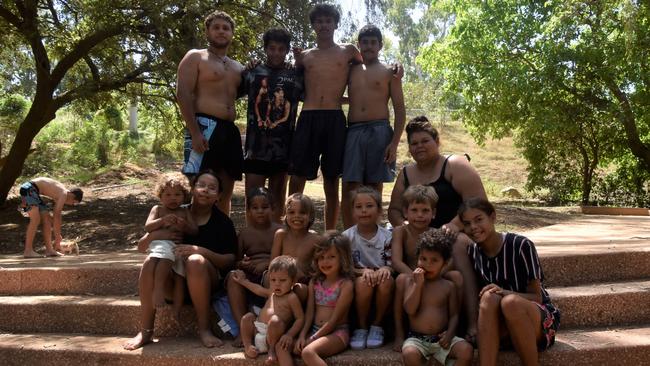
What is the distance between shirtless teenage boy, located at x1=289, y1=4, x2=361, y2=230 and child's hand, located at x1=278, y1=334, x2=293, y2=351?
150cm

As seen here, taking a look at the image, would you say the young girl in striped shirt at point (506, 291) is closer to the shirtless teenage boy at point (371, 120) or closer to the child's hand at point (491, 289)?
the child's hand at point (491, 289)

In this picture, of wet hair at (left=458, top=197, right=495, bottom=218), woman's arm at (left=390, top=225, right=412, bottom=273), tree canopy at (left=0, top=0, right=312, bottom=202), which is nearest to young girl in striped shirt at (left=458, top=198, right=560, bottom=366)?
wet hair at (left=458, top=197, right=495, bottom=218)

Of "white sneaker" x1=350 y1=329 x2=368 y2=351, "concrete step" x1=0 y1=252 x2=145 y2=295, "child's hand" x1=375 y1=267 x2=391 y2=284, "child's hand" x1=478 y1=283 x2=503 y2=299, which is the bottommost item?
"white sneaker" x1=350 y1=329 x2=368 y2=351

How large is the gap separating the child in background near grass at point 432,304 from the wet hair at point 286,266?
63 cm

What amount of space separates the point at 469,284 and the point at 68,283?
281 centimetres

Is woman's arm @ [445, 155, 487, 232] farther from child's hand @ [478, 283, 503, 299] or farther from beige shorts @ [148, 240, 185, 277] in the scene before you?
beige shorts @ [148, 240, 185, 277]

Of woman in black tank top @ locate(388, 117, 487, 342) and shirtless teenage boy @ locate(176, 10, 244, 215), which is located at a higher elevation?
shirtless teenage boy @ locate(176, 10, 244, 215)

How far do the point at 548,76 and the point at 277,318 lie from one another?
35.4ft

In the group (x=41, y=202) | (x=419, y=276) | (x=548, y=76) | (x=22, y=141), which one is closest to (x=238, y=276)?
(x=419, y=276)

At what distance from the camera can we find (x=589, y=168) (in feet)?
50.8

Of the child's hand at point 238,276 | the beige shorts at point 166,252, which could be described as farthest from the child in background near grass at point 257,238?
the beige shorts at point 166,252

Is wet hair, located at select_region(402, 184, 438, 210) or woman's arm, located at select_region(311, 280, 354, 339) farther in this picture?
wet hair, located at select_region(402, 184, 438, 210)

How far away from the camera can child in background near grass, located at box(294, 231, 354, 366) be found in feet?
10.3

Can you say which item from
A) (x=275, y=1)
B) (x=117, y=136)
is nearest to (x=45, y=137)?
(x=117, y=136)
